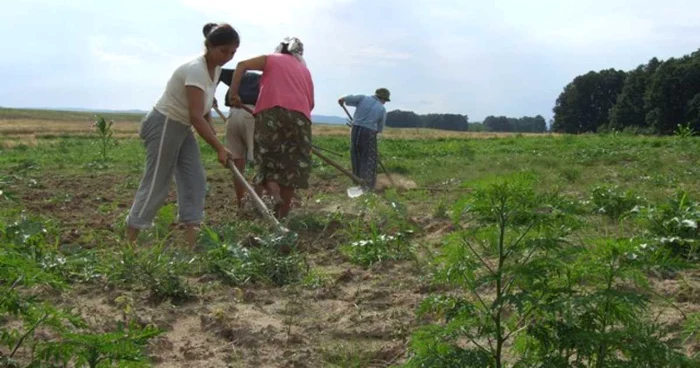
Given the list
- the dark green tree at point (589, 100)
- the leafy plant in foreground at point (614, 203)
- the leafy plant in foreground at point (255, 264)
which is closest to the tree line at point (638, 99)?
the dark green tree at point (589, 100)

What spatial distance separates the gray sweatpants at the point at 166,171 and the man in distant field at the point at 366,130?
4.33 m

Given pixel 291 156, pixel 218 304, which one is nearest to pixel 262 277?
pixel 218 304

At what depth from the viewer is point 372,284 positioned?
4.18 metres

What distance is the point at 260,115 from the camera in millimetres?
5809

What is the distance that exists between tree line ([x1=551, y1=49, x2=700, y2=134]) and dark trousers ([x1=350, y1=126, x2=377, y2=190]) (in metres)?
44.5

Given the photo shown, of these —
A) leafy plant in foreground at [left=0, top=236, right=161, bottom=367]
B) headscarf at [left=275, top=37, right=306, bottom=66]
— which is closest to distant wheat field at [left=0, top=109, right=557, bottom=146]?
headscarf at [left=275, top=37, right=306, bottom=66]

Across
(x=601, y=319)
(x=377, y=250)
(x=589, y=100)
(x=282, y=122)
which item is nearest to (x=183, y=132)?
(x=282, y=122)

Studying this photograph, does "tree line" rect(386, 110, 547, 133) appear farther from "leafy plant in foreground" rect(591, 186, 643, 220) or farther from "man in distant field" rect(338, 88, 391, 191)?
"leafy plant in foreground" rect(591, 186, 643, 220)

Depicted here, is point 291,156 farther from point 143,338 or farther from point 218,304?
point 143,338

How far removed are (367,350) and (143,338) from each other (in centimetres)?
142

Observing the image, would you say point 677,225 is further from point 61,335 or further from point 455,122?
point 455,122

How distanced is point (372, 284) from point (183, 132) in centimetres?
162

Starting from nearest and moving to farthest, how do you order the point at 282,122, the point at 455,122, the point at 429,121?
the point at 282,122 → the point at 455,122 → the point at 429,121

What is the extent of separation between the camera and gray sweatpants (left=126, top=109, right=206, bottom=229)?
4.78 metres
